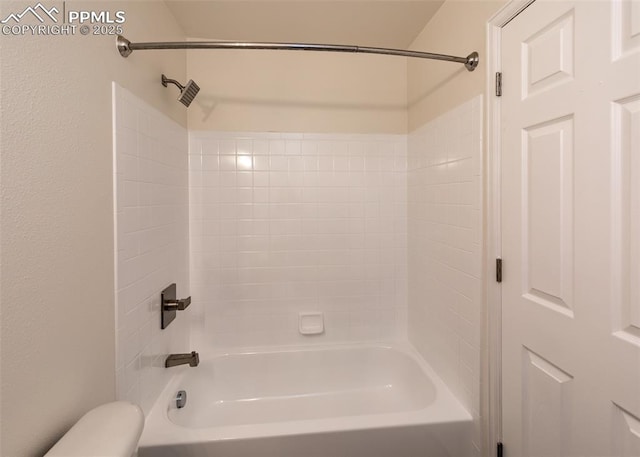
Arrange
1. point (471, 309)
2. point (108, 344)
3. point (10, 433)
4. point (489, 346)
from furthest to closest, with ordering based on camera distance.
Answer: point (471, 309) → point (489, 346) → point (108, 344) → point (10, 433)

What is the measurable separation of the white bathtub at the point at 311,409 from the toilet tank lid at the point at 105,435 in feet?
1.54

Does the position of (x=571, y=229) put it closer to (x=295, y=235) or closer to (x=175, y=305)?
(x=295, y=235)

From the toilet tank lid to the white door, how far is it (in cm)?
120

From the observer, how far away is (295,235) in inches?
76.9

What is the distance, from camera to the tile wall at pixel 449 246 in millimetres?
1266

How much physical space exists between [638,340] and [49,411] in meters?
1.46

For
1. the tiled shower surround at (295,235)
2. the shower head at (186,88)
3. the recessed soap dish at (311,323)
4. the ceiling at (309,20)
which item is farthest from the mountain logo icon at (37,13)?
the recessed soap dish at (311,323)

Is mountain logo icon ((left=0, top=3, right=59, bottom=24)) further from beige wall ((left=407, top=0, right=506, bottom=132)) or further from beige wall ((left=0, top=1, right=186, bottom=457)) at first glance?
beige wall ((left=407, top=0, right=506, bottom=132))

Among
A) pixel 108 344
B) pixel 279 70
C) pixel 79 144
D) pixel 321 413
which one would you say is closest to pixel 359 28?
pixel 279 70

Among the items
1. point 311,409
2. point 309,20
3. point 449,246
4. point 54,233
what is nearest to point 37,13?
point 54,233

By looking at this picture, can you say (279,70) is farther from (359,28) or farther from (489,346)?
(489,346)

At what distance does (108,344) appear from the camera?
1.01 meters

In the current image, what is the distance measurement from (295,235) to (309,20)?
1.26 metres

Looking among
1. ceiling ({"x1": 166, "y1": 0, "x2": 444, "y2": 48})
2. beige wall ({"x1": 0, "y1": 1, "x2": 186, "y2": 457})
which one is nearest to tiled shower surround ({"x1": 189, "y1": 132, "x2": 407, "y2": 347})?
ceiling ({"x1": 166, "y1": 0, "x2": 444, "y2": 48})
